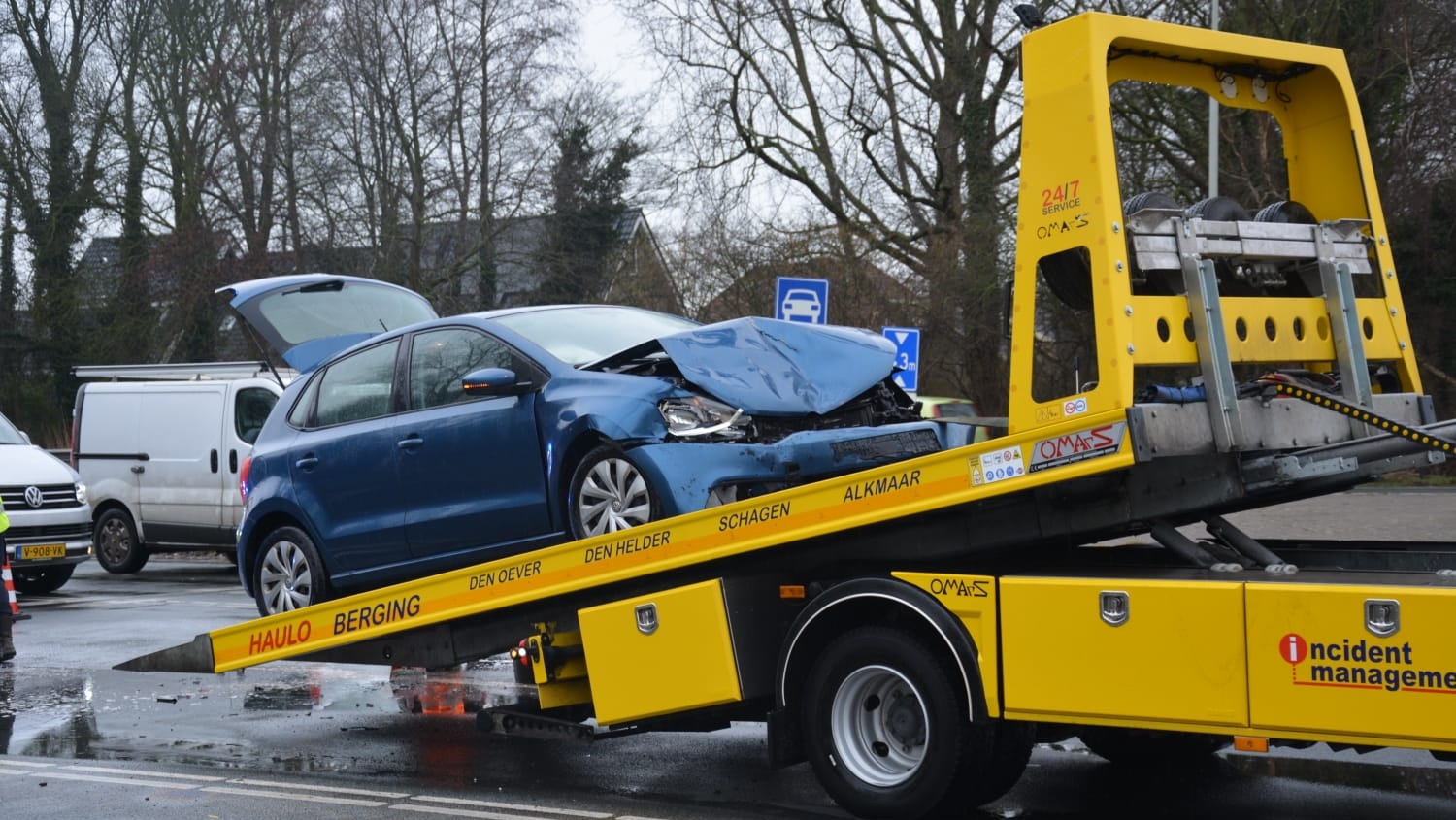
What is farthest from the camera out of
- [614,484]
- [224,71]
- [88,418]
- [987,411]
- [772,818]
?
[224,71]

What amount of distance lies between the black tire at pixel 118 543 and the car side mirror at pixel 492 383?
41.8 ft

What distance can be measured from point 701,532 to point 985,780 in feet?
4.67

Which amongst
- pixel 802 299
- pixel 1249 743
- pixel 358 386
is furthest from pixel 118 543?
pixel 1249 743

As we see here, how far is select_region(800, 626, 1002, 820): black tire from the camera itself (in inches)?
220

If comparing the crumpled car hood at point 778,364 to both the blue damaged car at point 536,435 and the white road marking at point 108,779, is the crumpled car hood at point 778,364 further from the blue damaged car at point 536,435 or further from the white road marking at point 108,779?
the white road marking at point 108,779

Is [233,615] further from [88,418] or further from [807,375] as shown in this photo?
[807,375]

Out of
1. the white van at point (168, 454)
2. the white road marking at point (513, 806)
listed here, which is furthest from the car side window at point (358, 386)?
the white van at point (168, 454)

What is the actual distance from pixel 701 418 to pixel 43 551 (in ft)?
36.6

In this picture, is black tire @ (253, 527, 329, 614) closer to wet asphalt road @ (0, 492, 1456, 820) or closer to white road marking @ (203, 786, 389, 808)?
wet asphalt road @ (0, 492, 1456, 820)

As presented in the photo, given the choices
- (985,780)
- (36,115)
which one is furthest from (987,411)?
(36,115)

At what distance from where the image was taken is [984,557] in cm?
579

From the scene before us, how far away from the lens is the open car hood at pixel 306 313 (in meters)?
10.2

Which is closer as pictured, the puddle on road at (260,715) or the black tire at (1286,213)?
the black tire at (1286,213)

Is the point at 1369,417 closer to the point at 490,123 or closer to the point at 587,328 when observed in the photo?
the point at 587,328
